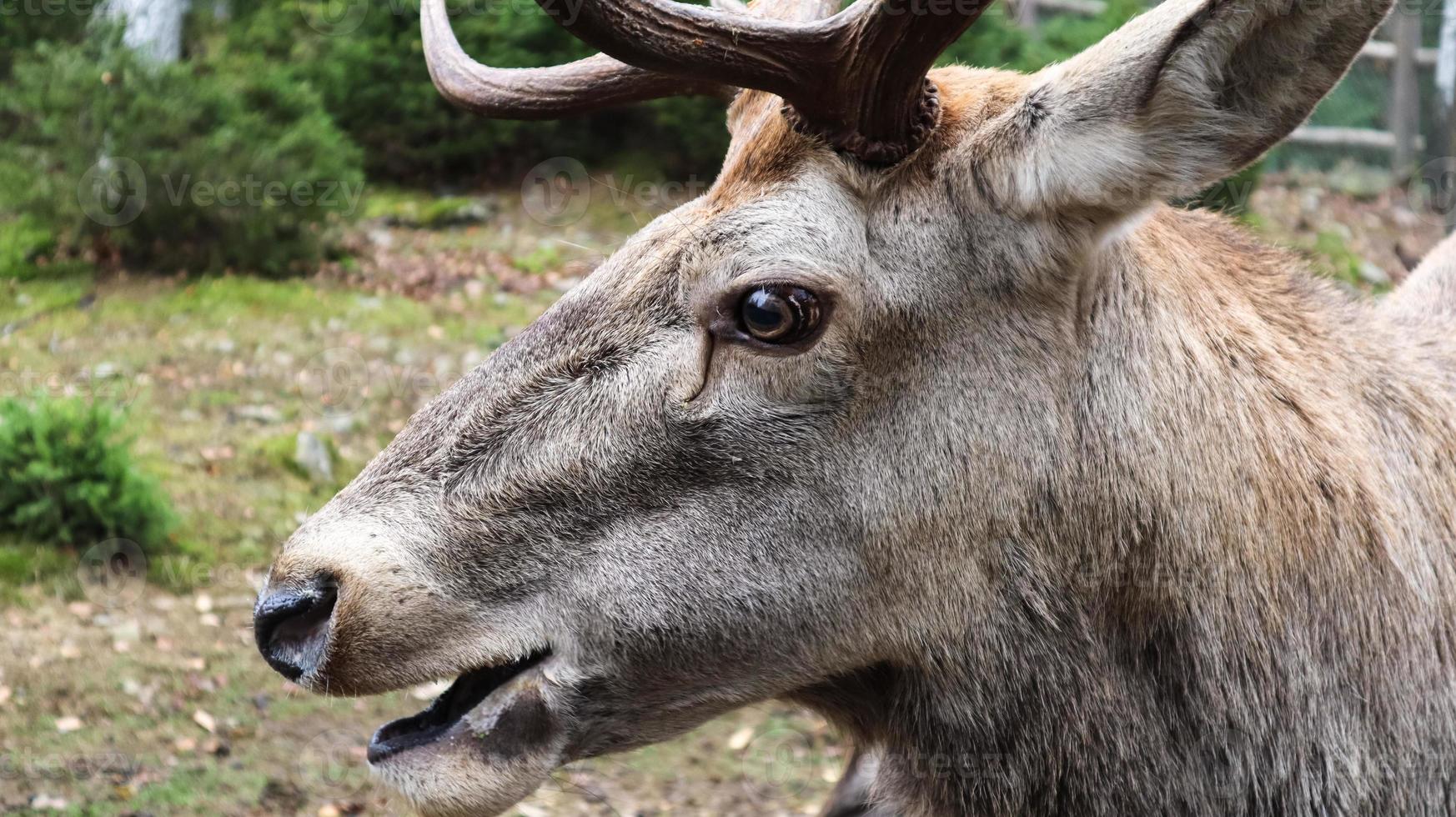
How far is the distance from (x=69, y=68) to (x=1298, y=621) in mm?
9611

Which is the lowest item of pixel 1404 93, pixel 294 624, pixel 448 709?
pixel 1404 93

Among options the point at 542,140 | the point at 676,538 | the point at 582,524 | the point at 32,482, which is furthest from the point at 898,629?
the point at 542,140

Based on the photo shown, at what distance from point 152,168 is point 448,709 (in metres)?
8.21

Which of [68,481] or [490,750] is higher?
[490,750]

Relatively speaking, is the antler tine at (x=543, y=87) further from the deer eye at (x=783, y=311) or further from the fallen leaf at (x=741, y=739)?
the fallen leaf at (x=741, y=739)

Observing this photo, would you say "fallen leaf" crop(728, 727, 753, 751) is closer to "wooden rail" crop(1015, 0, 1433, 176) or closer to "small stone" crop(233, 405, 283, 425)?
"small stone" crop(233, 405, 283, 425)

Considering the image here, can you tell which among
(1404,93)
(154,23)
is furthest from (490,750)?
(1404,93)

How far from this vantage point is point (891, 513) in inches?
115

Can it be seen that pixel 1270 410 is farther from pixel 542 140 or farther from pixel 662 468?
pixel 542 140

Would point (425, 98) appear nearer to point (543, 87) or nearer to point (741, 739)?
point (741, 739)

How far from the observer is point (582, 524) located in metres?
2.94

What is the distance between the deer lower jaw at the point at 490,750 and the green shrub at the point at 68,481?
14.0ft

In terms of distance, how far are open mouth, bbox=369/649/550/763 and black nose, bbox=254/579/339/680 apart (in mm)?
242

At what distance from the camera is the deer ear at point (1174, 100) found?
2588 millimetres
